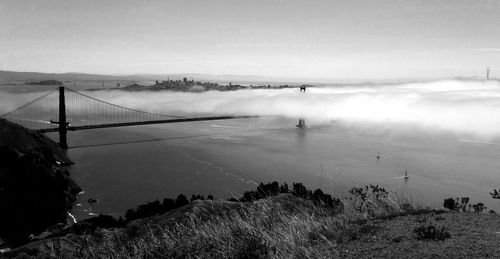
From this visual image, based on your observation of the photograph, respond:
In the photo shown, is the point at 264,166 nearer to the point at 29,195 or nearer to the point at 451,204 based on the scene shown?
the point at 29,195

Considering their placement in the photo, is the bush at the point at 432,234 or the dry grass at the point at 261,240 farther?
the bush at the point at 432,234

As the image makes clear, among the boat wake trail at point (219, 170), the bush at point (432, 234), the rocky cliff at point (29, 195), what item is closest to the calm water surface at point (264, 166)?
the boat wake trail at point (219, 170)

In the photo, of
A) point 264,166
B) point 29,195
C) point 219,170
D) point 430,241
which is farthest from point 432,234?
point 264,166

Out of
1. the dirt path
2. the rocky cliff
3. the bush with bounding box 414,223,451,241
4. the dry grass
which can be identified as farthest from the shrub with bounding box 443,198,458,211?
the rocky cliff

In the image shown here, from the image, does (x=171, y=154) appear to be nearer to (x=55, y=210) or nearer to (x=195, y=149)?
(x=195, y=149)

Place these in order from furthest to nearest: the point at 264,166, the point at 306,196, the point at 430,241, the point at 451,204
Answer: the point at 264,166, the point at 306,196, the point at 451,204, the point at 430,241

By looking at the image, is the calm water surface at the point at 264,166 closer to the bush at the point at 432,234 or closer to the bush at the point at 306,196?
the bush at the point at 306,196

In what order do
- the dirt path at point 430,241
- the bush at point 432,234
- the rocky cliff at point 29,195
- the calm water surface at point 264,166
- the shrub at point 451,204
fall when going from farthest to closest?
the calm water surface at point 264,166 → the rocky cliff at point 29,195 → the shrub at point 451,204 → the bush at point 432,234 → the dirt path at point 430,241

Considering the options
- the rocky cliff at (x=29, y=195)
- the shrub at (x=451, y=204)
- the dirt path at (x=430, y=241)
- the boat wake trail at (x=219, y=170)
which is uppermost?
the dirt path at (x=430, y=241)

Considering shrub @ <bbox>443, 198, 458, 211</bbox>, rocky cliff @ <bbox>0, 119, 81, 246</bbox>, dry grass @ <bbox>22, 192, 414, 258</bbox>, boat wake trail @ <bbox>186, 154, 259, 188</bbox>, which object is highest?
dry grass @ <bbox>22, 192, 414, 258</bbox>

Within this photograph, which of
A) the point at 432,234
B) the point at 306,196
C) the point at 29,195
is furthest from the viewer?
the point at 29,195

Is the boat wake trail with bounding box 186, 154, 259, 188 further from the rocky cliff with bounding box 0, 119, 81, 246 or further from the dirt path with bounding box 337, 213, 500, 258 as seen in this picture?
the dirt path with bounding box 337, 213, 500, 258
